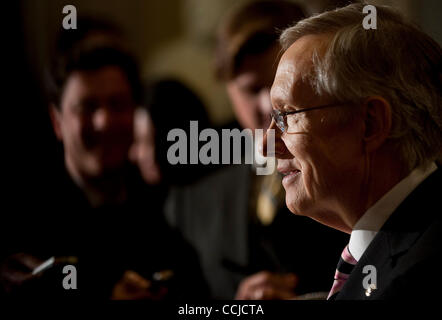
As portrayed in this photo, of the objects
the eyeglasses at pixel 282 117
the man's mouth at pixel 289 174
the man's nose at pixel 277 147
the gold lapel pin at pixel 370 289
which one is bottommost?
the gold lapel pin at pixel 370 289

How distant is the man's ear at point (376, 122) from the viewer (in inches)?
38.4

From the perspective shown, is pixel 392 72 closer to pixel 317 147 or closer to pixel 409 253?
pixel 317 147

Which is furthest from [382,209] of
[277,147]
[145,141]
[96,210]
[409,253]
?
[145,141]

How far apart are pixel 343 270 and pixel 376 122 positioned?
0.79 feet

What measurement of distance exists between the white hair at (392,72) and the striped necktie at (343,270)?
0.17 m

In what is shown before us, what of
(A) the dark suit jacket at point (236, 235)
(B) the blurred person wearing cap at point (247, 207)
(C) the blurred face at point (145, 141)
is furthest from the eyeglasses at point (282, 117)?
(C) the blurred face at point (145, 141)

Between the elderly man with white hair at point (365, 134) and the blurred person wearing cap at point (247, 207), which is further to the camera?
the blurred person wearing cap at point (247, 207)

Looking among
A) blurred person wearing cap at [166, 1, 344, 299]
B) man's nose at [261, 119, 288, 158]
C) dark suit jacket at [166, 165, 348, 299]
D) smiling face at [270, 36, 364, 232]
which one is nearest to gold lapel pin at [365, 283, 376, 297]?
smiling face at [270, 36, 364, 232]

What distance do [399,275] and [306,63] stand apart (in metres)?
0.35

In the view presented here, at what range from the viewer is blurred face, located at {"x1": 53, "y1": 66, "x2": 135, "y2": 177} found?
140 cm

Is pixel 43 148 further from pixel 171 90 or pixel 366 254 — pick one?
pixel 171 90

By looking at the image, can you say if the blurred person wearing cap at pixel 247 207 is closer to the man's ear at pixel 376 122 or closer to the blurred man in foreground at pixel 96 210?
the blurred man in foreground at pixel 96 210

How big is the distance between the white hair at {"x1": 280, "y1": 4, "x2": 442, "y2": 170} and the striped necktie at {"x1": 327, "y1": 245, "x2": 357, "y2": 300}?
0.17m
